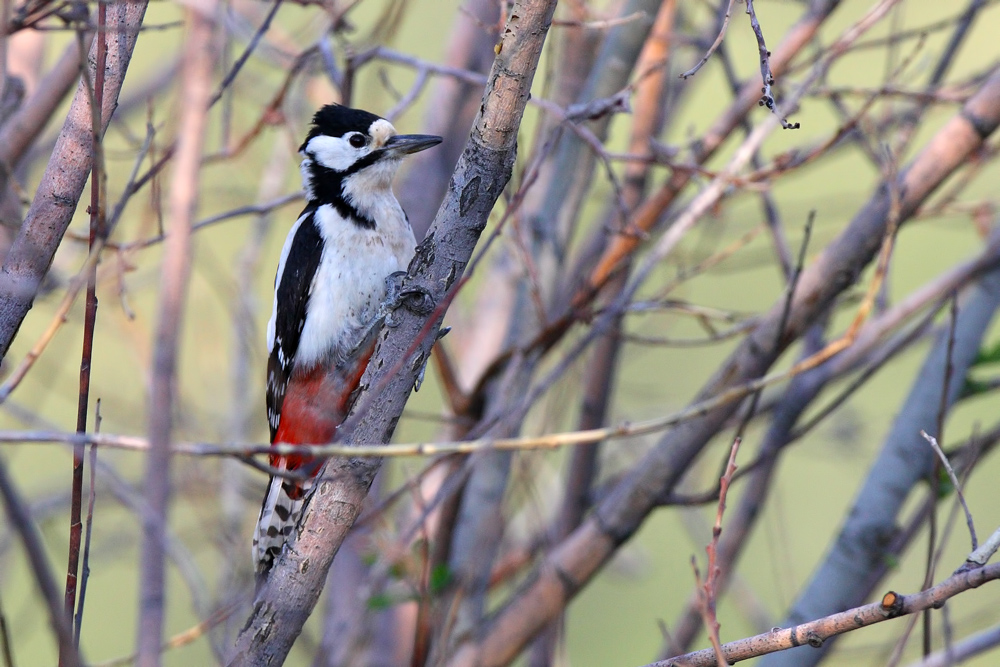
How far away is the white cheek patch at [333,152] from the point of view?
378cm

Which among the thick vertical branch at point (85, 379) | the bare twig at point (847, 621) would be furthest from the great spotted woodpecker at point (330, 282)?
the bare twig at point (847, 621)

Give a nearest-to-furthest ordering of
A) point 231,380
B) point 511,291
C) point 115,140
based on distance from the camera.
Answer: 1. point 511,291
2. point 231,380
3. point 115,140

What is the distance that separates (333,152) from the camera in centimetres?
384

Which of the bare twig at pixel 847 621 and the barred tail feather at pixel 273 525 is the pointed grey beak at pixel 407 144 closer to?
the barred tail feather at pixel 273 525

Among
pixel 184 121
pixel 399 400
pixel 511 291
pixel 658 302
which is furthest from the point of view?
pixel 511 291

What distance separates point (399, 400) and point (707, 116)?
237 inches

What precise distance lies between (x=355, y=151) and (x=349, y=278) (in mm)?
562

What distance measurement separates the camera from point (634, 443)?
5453 mm

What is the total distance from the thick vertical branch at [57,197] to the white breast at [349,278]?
1.46m

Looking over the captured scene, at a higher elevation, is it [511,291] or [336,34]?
[336,34]

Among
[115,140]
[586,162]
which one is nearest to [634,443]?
[586,162]

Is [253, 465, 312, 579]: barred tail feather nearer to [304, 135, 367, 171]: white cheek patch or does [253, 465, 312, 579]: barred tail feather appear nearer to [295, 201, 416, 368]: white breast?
[295, 201, 416, 368]: white breast

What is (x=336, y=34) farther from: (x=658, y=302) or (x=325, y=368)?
(x=658, y=302)

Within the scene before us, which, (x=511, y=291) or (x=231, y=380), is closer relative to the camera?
(x=511, y=291)
